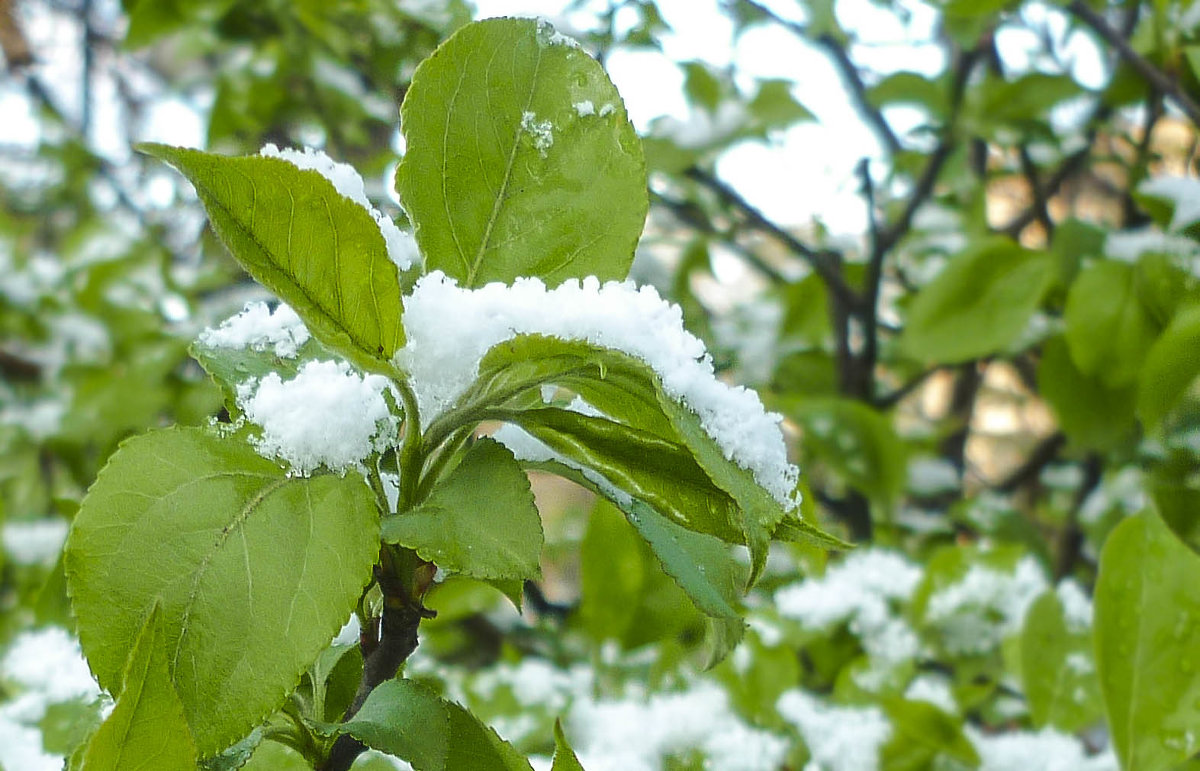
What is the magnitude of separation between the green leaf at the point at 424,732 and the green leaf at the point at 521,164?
0.45ft

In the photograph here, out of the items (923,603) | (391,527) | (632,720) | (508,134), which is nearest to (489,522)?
(391,527)

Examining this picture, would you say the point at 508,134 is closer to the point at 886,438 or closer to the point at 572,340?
the point at 572,340

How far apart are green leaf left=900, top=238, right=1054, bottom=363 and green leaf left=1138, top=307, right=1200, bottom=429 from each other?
196 millimetres

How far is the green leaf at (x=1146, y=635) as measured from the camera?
0.56 meters

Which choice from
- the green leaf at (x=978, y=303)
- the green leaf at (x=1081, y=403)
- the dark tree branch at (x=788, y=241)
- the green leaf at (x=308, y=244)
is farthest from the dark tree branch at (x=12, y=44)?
the green leaf at (x=308, y=244)

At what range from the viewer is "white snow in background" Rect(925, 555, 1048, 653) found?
86cm

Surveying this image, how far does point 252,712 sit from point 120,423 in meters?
0.99

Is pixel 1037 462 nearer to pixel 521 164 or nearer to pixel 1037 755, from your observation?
pixel 1037 755

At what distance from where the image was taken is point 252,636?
283 mm

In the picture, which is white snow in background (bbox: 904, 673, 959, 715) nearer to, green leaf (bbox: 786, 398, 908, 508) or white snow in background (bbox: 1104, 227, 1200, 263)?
green leaf (bbox: 786, 398, 908, 508)

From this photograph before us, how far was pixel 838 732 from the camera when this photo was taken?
668mm

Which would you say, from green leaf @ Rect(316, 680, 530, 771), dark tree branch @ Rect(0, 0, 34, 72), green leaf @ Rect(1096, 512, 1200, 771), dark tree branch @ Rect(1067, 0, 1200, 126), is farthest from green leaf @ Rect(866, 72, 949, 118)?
dark tree branch @ Rect(0, 0, 34, 72)

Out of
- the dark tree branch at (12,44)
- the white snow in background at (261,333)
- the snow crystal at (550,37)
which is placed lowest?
the white snow in background at (261,333)

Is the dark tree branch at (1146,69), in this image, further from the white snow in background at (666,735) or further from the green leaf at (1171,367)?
the white snow in background at (666,735)
